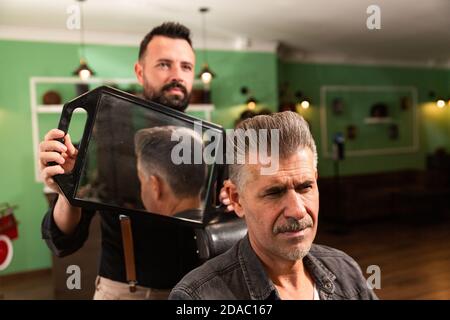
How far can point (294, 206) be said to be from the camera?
654 millimetres

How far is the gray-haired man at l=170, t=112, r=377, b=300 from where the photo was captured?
664mm

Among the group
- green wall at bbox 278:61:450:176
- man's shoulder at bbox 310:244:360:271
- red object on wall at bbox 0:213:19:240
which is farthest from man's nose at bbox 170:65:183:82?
red object on wall at bbox 0:213:19:240

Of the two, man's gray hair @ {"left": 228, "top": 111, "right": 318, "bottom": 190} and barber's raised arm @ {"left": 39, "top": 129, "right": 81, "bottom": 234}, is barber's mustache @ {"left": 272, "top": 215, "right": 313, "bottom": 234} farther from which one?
barber's raised arm @ {"left": 39, "top": 129, "right": 81, "bottom": 234}

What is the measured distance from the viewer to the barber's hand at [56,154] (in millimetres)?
748

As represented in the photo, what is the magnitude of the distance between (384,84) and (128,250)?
3.98 m

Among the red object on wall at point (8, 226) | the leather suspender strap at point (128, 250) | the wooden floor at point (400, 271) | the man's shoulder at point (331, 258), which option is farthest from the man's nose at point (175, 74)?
the red object on wall at point (8, 226)

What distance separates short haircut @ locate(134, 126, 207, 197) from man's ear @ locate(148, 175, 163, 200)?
0.01m

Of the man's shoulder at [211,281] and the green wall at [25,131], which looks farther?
the green wall at [25,131]

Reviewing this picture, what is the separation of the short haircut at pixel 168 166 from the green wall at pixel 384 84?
32.9 inches

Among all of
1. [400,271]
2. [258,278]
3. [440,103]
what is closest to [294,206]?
[258,278]

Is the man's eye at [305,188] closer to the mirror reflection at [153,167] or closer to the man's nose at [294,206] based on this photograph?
the man's nose at [294,206]

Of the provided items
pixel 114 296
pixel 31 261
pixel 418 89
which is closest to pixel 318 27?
pixel 418 89

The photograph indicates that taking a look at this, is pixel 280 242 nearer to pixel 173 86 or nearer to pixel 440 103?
pixel 173 86

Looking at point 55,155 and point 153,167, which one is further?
point 153,167
